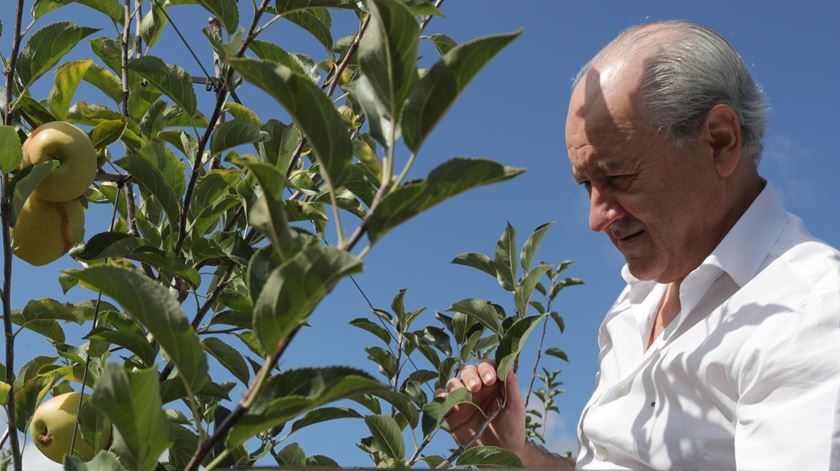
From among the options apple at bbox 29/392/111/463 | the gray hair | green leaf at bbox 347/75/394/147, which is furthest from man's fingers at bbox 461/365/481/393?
green leaf at bbox 347/75/394/147

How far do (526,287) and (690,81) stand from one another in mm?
584

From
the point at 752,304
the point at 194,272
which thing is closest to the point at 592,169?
the point at 752,304

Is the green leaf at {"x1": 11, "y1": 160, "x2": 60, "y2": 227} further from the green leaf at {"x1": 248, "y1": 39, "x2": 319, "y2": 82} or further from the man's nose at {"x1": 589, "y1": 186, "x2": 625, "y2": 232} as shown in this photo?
the man's nose at {"x1": 589, "y1": 186, "x2": 625, "y2": 232}

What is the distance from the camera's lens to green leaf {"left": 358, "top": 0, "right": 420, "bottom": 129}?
677 millimetres

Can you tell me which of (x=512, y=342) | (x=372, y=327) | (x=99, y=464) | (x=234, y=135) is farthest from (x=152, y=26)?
(x=99, y=464)

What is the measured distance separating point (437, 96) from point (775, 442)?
38.0 inches

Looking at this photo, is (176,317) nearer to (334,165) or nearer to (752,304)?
(334,165)

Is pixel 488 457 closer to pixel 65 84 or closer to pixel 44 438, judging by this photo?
pixel 44 438

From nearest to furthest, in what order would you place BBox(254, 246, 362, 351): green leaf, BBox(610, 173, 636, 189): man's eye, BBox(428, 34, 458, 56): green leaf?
BBox(254, 246, 362, 351): green leaf, BBox(610, 173, 636, 189): man's eye, BBox(428, 34, 458, 56): green leaf

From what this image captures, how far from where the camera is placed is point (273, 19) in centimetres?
160

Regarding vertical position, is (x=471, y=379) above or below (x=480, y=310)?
below

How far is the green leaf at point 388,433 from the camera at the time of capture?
A: 171cm

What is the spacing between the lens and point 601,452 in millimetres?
→ 1829

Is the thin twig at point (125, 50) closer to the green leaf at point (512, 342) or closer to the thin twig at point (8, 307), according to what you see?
the thin twig at point (8, 307)
